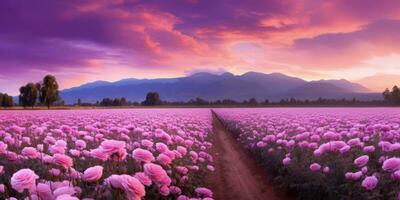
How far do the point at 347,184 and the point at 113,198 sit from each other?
4.44 meters

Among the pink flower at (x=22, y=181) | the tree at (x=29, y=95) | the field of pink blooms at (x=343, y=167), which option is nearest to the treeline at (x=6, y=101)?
the tree at (x=29, y=95)

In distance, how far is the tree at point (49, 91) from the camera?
331ft

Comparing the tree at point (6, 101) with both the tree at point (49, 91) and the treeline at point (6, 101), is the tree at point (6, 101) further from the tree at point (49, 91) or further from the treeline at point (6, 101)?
the tree at point (49, 91)

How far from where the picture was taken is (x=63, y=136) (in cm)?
946

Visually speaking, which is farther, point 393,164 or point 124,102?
point 124,102

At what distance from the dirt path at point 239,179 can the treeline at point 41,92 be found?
91.1 m

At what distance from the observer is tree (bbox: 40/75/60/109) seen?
100875 millimetres

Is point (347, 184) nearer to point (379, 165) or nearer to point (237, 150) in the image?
point (379, 165)

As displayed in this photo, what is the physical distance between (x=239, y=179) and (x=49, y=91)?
96335mm

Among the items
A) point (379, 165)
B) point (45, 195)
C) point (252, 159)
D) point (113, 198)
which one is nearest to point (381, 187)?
point (379, 165)

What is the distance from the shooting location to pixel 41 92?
335ft

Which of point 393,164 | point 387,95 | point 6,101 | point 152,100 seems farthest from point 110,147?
point 152,100

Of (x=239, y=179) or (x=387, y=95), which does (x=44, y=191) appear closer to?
(x=239, y=179)

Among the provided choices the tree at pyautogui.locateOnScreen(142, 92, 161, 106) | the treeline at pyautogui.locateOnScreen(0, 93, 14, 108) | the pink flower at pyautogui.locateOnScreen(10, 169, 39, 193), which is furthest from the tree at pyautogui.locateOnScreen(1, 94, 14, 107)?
the pink flower at pyautogui.locateOnScreen(10, 169, 39, 193)
